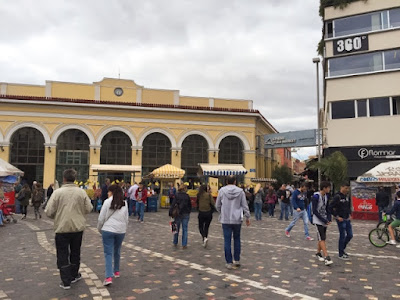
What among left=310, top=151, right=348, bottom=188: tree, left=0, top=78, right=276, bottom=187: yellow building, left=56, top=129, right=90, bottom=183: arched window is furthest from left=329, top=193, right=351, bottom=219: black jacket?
left=56, top=129, right=90, bottom=183: arched window

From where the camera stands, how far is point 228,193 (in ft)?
22.0

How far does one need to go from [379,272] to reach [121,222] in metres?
4.81

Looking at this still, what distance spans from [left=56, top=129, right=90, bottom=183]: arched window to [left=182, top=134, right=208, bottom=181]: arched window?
7.85 meters

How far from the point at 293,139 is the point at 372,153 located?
6.73 metres

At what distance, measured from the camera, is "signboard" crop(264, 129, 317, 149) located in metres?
26.9

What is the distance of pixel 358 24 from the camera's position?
2350cm

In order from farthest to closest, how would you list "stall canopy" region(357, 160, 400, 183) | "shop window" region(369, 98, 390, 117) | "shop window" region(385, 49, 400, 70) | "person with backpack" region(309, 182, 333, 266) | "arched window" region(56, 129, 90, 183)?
1. "arched window" region(56, 129, 90, 183)
2. "shop window" region(369, 98, 390, 117)
3. "shop window" region(385, 49, 400, 70)
4. "stall canopy" region(357, 160, 400, 183)
5. "person with backpack" region(309, 182, 333, 266)

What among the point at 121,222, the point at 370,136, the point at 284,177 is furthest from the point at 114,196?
the point at 284,177

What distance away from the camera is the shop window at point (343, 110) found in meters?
23.4

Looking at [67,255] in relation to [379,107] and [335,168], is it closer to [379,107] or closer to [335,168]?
[335,168]

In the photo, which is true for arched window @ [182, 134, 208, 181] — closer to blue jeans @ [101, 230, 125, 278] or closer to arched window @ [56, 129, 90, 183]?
arched window @ [56, 129, 90, 183]

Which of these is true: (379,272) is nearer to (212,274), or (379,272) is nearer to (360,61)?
(212,274)

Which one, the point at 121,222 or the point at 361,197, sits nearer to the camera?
the point at 121,222

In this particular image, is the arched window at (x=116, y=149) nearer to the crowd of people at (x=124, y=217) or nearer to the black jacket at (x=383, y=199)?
the black jacket at (x=383, y=199)
